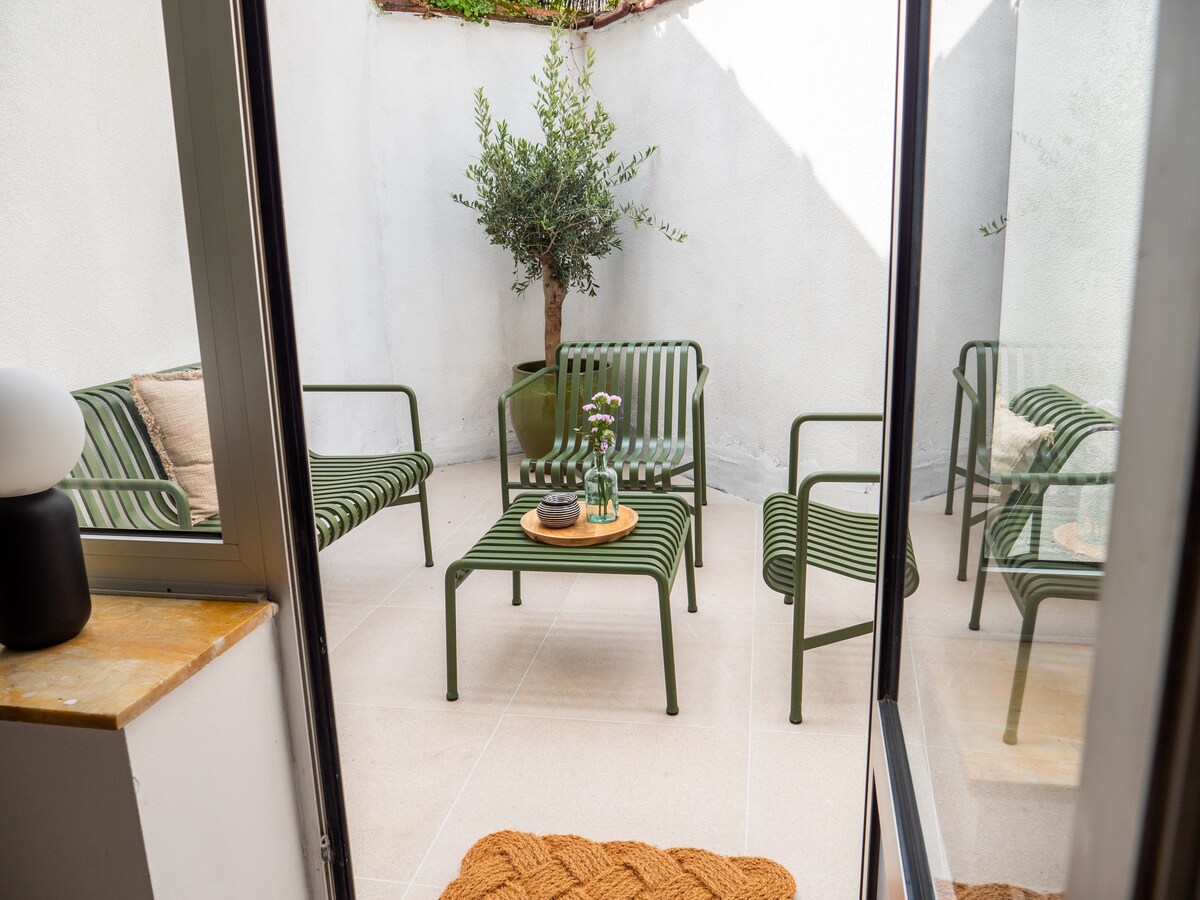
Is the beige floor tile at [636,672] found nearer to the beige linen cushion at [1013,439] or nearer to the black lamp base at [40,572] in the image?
the black lamp base at [40,572]

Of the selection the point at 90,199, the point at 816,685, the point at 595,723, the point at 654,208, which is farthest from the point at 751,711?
the point at 654,208

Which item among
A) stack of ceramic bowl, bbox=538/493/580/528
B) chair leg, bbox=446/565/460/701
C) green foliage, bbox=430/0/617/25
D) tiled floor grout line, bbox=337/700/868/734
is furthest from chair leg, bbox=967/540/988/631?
green foliage, bbox=430/0/617/25

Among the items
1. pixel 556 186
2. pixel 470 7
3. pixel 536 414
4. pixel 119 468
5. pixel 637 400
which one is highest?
pixel 470 7

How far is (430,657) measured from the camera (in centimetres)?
315

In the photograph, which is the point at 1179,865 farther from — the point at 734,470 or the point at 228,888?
the point at 734,470

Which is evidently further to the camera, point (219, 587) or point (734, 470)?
point (734, 470)

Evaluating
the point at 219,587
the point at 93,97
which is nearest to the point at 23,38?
the point at 93,97

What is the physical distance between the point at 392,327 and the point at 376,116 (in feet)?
3.79

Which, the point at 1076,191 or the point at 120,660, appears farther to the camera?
the point at 120,660

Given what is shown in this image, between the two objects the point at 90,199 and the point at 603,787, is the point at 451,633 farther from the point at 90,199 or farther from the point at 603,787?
the point at 90,199

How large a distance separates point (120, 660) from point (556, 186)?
12.6ft

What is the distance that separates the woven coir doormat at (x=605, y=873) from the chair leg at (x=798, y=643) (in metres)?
0.62

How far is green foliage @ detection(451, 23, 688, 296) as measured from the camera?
15.3ft

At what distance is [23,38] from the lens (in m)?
1.22
